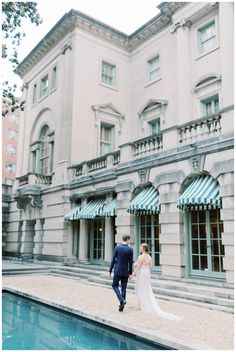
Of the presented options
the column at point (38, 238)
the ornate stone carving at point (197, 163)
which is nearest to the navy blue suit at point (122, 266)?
the ornate stone carving at point (197, 163)

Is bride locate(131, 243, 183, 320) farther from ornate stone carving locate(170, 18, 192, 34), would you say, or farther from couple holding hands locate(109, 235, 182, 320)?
ornate stone carving locate(170, 18, 192, 34)

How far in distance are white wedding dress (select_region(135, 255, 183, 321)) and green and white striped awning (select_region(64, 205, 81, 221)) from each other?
9312mm

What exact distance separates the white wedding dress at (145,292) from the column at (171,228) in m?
3.64

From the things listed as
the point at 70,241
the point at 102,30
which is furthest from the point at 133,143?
the point at 102,30

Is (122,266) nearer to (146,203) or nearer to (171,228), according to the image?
(171,228)

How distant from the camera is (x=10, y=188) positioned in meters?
27.0

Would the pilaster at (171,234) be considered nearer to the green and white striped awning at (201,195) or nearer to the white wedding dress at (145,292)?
the green and white striped awning at (201,195)

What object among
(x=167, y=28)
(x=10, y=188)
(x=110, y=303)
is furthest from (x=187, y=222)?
(x=10, y=188)

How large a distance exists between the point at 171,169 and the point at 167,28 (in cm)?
1148

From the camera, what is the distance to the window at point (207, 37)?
57.0ft

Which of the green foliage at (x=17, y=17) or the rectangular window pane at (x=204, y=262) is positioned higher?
the green foliage at (x=17, y=17)

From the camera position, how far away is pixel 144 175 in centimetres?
1418

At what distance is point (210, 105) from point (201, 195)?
312 inches

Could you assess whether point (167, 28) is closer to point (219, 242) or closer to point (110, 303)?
point (219, 242)
